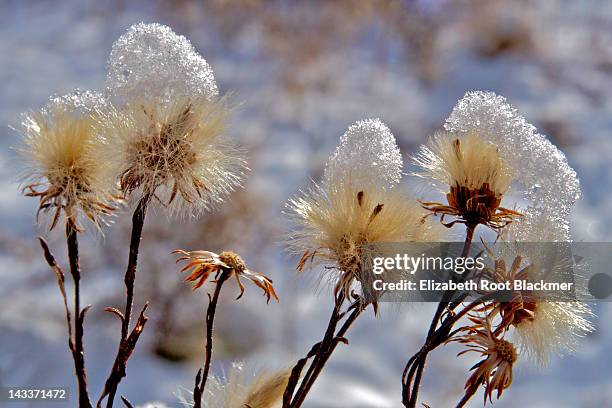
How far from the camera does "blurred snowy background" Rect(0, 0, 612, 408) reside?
167cm

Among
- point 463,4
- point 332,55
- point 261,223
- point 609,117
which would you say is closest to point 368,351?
point 261,223

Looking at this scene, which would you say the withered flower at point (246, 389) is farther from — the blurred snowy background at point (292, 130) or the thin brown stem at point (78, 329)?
the blurred snowy background at point (292, 130)

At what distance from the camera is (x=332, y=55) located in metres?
2.31

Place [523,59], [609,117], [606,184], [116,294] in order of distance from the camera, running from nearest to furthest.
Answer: [116,294] < [606,184] < [609,117] < [523,59]

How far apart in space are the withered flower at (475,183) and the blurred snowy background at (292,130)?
986 mm

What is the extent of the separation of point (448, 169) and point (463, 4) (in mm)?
2716

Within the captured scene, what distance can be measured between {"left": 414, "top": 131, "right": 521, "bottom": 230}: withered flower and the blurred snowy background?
99cm

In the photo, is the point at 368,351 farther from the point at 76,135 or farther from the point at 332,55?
the point at 76,135

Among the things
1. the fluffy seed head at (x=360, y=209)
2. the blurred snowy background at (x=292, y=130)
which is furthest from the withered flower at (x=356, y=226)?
the blurred snowy background at (x=292, y=130)

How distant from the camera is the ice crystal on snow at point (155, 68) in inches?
13.8

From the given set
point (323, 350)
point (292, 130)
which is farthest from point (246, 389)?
point (292, 130)

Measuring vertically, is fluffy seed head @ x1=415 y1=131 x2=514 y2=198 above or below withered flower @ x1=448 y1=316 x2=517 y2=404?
above

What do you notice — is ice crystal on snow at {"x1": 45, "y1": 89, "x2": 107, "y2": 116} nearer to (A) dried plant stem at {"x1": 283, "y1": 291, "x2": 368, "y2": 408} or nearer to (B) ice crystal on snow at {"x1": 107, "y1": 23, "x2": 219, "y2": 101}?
(B) ice crystal on snow at {"x1": 107, "y1": 23, "x2": 219, "y2": 101}

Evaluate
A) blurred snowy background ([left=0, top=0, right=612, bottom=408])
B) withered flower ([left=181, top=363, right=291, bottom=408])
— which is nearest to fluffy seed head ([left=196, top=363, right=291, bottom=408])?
withered flower ([left=181, top=363, right=291, bottom=408])
